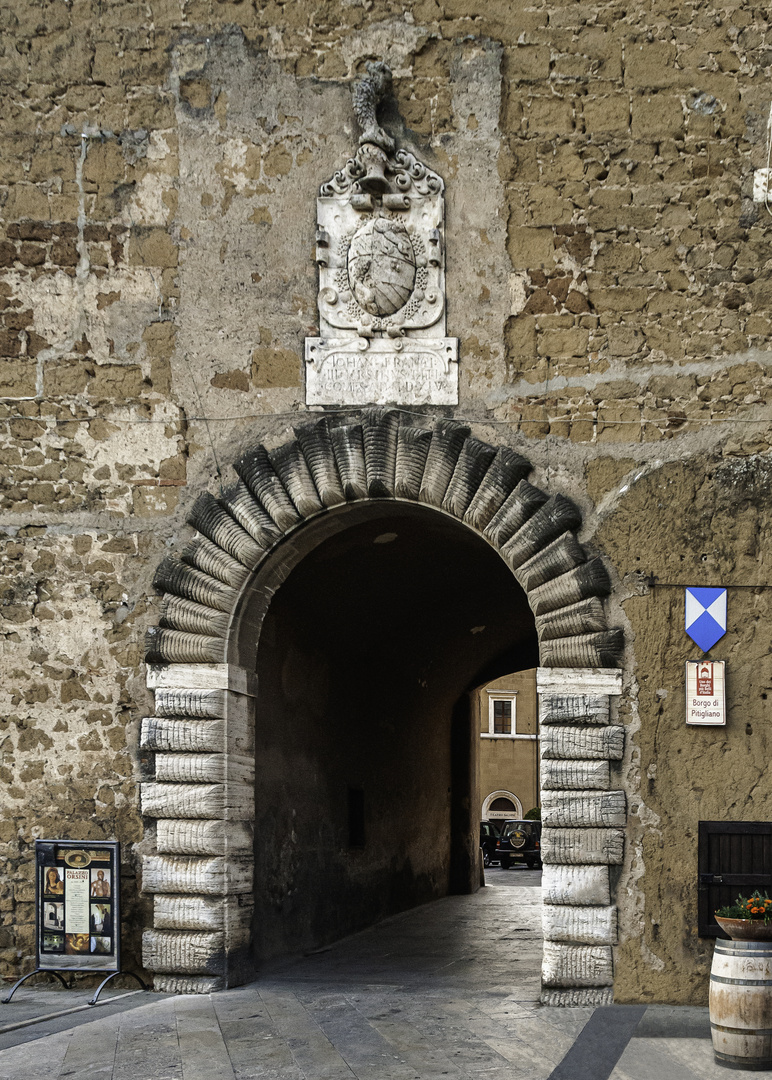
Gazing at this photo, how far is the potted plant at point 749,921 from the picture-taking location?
6078 mm

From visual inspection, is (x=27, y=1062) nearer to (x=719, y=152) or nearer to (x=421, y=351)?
(x=421, y=351)

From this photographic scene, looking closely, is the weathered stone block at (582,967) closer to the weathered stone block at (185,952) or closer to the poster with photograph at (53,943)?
the weathered stone block at (185,952)

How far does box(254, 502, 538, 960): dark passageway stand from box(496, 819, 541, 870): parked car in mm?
9070

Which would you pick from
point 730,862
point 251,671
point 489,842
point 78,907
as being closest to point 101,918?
point 78,907

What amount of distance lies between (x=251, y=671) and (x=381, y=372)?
7.07ft

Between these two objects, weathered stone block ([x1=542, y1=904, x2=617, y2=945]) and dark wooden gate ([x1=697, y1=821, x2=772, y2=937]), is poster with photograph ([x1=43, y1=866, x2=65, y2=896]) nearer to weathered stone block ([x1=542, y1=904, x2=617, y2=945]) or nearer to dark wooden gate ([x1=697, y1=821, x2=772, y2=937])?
weathered stone block ([x1=542, y1=904, x2=617, y2=945])

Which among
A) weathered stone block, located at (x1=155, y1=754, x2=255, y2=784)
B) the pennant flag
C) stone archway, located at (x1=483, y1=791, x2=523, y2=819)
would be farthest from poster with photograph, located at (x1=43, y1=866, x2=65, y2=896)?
stone archway, located at (x1=483, y1=791, x2=523, y2=819)

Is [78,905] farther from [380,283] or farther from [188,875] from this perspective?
[380,283]

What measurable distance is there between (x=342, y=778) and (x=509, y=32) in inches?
249

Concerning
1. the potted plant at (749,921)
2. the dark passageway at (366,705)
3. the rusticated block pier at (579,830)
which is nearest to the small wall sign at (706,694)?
the rusticated block pier at (579,830)

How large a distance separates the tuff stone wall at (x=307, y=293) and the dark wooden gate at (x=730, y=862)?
0.62 m

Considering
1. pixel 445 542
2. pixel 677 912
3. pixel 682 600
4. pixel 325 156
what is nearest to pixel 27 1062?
pixel 677 912

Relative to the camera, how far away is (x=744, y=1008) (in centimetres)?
587

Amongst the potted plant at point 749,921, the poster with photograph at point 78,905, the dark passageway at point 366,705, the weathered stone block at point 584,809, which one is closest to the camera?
the potted plant at point 749,921
